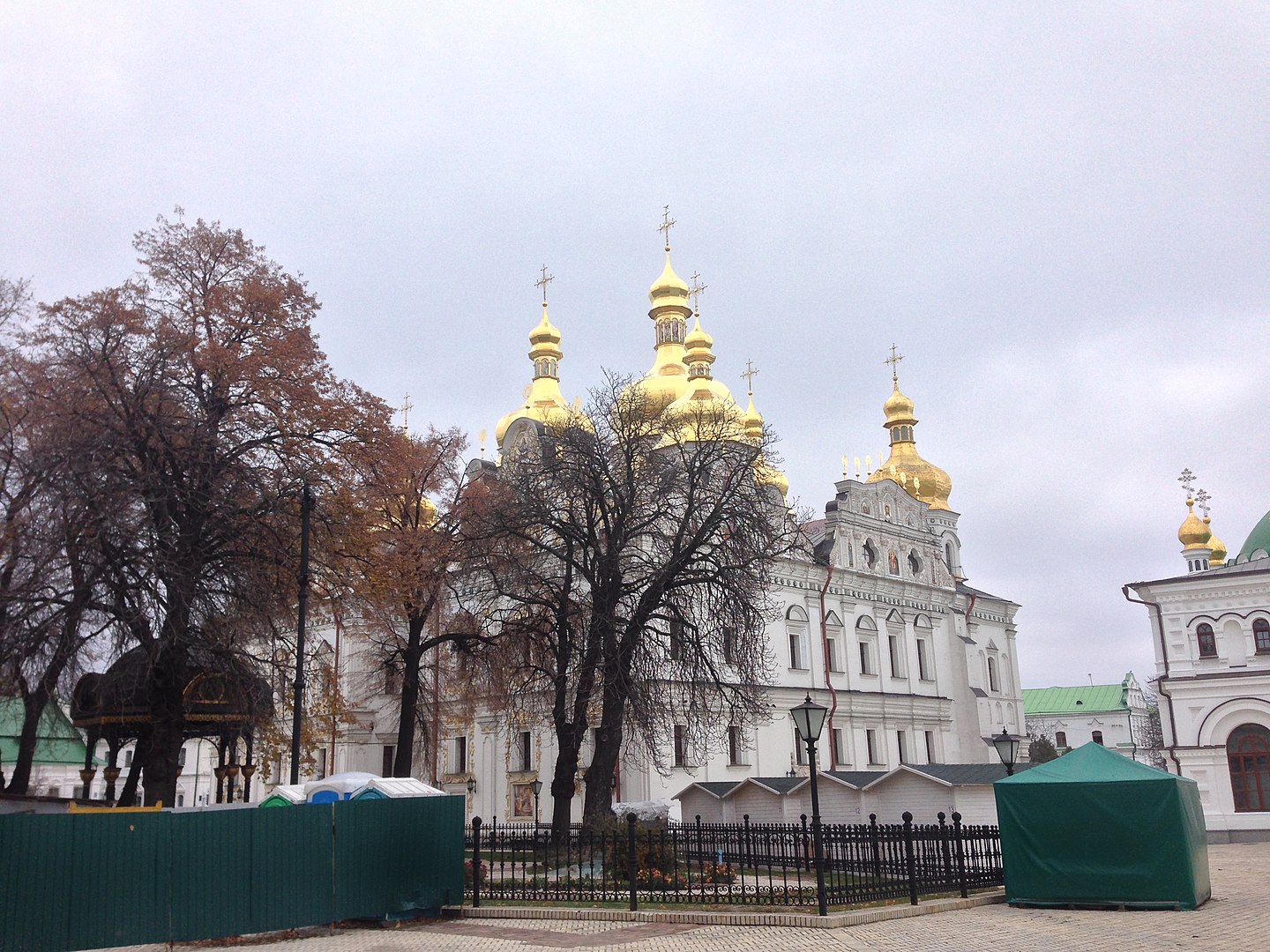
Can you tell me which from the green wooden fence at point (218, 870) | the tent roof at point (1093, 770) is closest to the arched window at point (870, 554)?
the tent roof at point (1093, 770)

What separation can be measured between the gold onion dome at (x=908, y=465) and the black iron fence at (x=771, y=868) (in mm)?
39067

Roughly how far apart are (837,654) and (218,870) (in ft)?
106

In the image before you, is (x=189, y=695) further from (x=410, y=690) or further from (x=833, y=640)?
(x=833, y=640)

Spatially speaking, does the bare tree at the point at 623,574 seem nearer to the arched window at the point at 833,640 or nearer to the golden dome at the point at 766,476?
the golden dome at the point at 766,476

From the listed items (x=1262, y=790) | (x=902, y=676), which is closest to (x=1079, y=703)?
(x=902, y=676)

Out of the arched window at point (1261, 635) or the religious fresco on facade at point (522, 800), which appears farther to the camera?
the religious fresco on facade at point (522, 800)

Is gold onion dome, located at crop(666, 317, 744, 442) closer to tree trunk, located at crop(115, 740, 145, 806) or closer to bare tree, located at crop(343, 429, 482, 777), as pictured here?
bare tree, located at crop(343, 429, 482, 777)

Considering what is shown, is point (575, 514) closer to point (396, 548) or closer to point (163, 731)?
point (396, 548)

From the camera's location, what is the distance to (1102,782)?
16.4 m

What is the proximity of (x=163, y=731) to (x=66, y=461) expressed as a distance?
5593 mm

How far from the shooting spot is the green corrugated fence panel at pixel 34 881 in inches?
464

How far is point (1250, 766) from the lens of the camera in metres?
34.6

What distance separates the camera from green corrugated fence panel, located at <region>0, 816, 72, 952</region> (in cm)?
1178

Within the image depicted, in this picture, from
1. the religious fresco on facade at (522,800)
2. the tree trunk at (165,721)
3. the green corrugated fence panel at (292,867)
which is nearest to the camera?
the green corrugated fence panel at (292,867)
